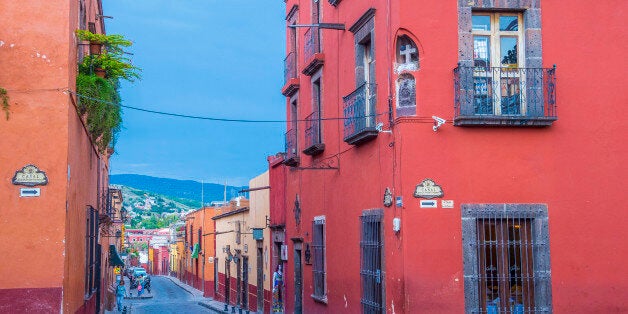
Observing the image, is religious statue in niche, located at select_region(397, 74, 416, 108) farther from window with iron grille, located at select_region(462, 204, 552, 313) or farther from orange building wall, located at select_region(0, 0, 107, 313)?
orange building wall, located at select_region(0, 0, 107, 313)

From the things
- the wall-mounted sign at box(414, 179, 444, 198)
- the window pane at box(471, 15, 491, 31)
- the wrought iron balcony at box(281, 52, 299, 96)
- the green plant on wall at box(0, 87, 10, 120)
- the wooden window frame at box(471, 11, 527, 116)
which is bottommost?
the wall-mounted sign at box(414, 179, 444, 198)

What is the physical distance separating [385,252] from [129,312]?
22.7 m

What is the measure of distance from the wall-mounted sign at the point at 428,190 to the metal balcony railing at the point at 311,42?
6767mm

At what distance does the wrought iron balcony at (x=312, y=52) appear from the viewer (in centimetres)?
1758

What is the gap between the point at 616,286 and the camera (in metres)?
12.3

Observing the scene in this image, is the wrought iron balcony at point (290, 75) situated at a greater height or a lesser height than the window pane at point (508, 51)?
greater

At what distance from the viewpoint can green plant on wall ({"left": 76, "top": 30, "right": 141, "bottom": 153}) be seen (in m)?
14.3

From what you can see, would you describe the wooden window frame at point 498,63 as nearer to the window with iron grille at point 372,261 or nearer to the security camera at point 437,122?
the security camera at point 437,122

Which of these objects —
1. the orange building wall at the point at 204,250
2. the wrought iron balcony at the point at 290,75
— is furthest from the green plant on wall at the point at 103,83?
the orange building wall at the point at 204,250

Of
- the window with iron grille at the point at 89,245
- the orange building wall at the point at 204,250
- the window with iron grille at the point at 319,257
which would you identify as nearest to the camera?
the window with iron grille at the point at 89,245

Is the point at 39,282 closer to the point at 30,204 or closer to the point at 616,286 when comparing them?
the point at 30,204

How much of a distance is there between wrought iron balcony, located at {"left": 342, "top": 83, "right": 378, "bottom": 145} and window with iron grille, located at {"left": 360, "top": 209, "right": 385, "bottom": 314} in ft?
4.38

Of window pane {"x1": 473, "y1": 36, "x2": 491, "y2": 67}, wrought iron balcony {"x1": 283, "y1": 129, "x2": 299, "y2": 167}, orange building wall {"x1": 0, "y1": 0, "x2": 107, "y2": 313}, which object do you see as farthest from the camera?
wrought iron balcony {"x1": 283, "y1": 129, "x2": 299, "y2": 167}

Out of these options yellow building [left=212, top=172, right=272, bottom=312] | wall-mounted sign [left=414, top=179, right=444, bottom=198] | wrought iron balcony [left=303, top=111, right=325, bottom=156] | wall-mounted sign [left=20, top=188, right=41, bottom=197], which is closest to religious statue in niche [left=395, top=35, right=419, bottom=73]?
wall-mounted sign [left=414, top=179, right=444, bottom=198]
